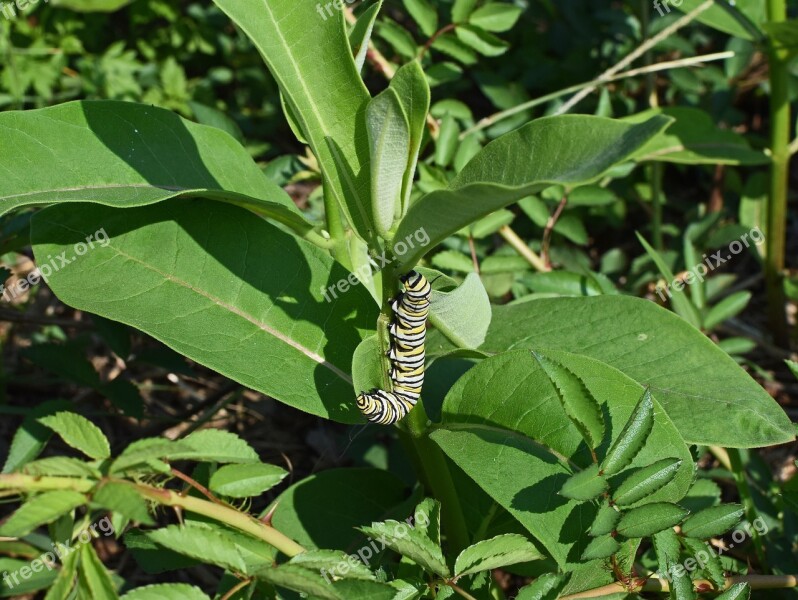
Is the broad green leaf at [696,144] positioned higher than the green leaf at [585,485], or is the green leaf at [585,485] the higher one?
the broad green leaf at [696,144]

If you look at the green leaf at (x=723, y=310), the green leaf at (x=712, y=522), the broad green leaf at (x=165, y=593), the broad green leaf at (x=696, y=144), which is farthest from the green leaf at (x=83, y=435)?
the broad green leaf at (x=696, y=144)

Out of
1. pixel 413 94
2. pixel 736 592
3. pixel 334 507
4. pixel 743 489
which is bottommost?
pixel 743 489

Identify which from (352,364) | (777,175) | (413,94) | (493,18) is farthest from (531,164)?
(777,175)

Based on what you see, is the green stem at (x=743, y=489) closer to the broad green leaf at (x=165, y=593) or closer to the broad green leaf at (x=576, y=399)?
the broad green leaf at (x=576, y=399)

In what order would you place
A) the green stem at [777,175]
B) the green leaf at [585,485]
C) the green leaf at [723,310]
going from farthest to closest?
the green stem at [777,175] < the green leaf at [723,310] < the green leaf at [585,485]

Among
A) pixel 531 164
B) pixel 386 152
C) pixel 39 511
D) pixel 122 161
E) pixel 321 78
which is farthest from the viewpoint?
pixel 122 161

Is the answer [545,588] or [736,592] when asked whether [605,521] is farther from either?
[736,592]

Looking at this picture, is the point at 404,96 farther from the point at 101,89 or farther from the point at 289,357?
the point at 101,89

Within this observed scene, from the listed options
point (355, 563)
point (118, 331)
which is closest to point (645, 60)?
point (118, 331)
